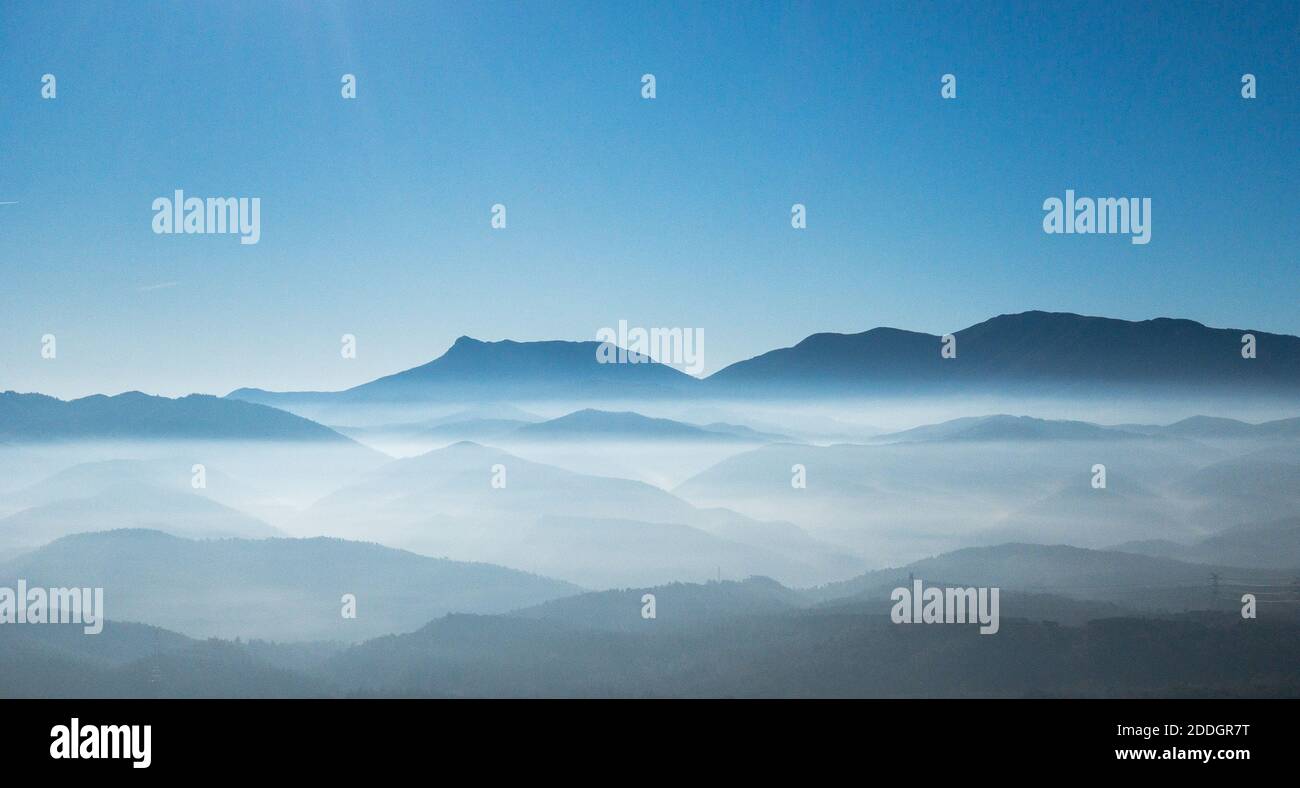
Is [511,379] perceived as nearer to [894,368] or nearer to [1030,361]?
[894,368]

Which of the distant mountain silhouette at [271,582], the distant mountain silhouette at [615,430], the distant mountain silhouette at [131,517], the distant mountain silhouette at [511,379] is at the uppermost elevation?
the distant mountain silhouette at [511,379]

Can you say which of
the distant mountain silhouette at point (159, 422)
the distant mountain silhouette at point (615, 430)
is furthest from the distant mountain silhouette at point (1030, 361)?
the distant mountain silhouette at point (159, 422)

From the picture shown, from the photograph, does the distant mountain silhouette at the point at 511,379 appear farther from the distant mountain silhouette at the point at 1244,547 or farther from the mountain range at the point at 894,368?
the distant mountain silhouette at the point at 1244,547

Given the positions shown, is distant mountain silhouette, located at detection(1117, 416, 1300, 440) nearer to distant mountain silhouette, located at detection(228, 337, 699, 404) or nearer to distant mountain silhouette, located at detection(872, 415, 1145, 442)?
distant mountain silhouette, located at detection(872, 415, 1145, 442)

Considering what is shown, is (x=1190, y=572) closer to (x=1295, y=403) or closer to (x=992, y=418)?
(x=1295, y=403)

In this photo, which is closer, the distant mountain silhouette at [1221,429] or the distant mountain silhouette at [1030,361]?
the distant mountain silhouette at [1221,429]

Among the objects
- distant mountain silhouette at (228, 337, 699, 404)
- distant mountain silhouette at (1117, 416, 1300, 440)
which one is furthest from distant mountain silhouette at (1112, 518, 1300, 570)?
distant mountain silhouette at (228, 337, 699, 404)
